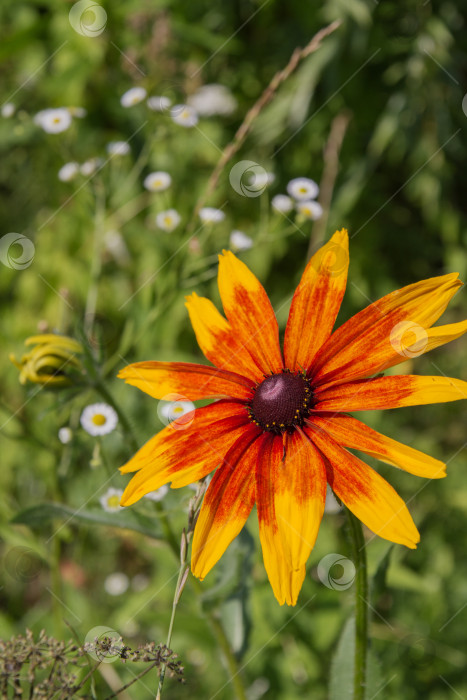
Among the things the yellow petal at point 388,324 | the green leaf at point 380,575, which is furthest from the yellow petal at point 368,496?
the green leaf at point 380,575

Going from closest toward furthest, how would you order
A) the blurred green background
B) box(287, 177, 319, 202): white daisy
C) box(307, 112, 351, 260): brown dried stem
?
1. box(287, 177, 319, 202): white daisy
2. the blurred green background
3. box(307, 112, 351, 260): brown dried stem

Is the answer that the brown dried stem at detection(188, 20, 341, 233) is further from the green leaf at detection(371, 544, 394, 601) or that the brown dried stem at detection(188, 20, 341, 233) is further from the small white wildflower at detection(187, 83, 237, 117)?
the small white wildflower at detection(187, 83, 237, 117)

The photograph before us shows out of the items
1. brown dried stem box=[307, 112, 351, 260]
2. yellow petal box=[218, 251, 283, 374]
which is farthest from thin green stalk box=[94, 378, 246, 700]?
brown dried stem box=[307, 112, 351, 260]

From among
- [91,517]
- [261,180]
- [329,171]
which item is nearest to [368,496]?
[91,517]

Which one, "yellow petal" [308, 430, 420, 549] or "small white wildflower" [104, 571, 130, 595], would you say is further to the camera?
"small white wildflower" [104, 571, 130, 595]

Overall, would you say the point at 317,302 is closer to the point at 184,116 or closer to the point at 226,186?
the point at 184,116

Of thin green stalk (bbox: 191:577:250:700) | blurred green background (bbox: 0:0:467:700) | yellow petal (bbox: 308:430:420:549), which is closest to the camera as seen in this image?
yellow petal (bbox: 308:430:420:549)

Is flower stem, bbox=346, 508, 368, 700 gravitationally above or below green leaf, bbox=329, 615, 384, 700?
above

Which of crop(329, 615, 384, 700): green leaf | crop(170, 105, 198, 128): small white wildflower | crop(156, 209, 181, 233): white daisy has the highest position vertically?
crop(170, 105, 198, 128): small white wildflower
